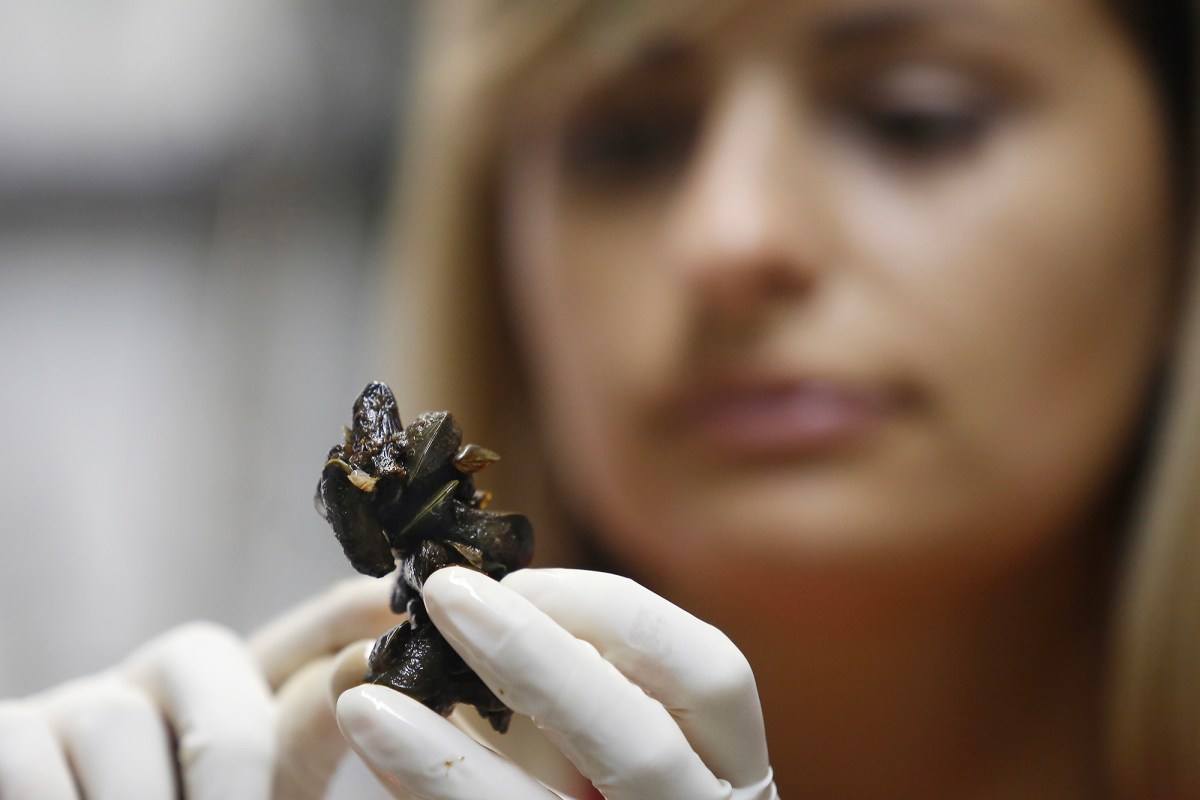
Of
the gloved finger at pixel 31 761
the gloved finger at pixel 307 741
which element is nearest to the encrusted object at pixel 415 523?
the gloved finger at pixel 307 741

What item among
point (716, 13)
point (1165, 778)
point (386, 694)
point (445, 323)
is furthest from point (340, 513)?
point (1165, 778)

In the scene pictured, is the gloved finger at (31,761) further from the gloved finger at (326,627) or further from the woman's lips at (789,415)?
the woman's lips at (789,415)

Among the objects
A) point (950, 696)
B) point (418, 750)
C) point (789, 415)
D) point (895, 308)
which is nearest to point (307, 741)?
point (418, 750)

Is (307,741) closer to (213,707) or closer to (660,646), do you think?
(213,707)

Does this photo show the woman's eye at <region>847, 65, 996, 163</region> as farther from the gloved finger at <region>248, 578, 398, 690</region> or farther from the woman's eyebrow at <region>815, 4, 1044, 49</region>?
the gloved finger at <region>248, 578, 398, 690</region>

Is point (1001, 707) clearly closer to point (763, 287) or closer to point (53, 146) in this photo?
point (763, 287)
